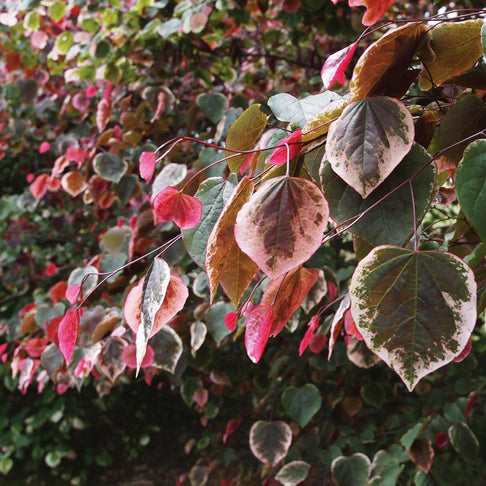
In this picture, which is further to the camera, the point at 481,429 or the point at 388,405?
the point at 481,429

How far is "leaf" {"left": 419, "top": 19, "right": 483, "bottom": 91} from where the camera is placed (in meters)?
0.54

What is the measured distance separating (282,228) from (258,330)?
20cm

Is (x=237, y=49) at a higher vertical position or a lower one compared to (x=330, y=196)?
lower

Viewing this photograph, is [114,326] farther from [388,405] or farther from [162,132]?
[388,405]

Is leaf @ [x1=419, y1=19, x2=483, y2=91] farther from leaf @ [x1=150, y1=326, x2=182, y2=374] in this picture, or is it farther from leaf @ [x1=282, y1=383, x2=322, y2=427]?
leaf @ [x1=282, y1=383, x2=322, y2=427]

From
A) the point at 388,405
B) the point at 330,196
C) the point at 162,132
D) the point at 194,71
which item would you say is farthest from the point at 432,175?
the point at 388,405

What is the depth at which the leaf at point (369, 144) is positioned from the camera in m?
0.48

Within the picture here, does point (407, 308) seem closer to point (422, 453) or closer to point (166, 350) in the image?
point (166, 350)

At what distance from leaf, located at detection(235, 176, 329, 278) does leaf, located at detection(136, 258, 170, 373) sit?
123 millimetres

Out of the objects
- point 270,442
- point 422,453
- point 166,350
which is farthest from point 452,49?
point 270,442

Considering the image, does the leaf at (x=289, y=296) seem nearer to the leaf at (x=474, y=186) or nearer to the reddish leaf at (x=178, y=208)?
the reddish leaf at (x=178, y=208)

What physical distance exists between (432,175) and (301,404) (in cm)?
139

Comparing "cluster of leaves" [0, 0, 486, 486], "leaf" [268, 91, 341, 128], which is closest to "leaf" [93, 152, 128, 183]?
"cluster of leaves" [0, 0, 486, 486]

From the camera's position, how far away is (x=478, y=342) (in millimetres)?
3168
